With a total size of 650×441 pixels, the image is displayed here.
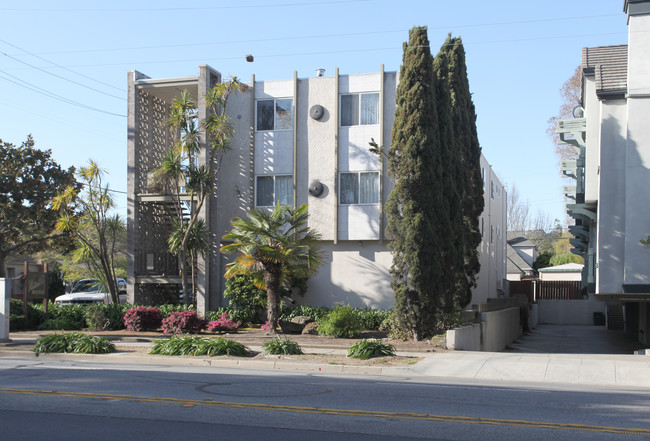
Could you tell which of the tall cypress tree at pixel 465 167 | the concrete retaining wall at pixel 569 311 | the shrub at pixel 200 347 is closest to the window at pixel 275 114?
the tall cypress tree at pixel 465 167

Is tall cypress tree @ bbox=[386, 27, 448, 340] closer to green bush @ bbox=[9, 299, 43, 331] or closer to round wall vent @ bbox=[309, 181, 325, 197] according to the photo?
round wall vent @ bbox=[309, 181, 325, 197]

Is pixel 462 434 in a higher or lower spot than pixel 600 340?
higher

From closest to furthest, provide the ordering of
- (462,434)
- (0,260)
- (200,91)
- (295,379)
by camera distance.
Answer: (462,434), (295,379), (200,91), (0,260)

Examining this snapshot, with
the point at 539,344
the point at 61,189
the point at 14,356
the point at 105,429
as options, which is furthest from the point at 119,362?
the point at 539,344

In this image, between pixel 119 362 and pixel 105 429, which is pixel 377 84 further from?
pixel 105 429

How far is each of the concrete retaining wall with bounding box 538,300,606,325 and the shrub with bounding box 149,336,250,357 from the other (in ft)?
109

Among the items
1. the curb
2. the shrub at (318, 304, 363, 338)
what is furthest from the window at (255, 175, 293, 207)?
the curb

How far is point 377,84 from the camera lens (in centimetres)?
2547

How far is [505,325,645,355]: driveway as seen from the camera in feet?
85.7

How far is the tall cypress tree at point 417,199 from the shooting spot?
19859mm

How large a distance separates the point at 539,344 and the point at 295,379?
2041 cm

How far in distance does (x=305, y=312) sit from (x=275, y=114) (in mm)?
7919

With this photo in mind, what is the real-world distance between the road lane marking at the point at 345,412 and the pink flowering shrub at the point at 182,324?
12.1 meters

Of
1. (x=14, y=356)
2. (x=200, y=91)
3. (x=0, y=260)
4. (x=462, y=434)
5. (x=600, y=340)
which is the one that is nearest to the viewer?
(x=462, y=434)
